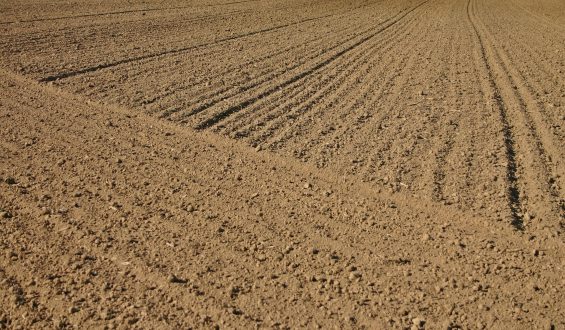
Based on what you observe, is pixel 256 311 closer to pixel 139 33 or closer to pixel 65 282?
pixel 65 282

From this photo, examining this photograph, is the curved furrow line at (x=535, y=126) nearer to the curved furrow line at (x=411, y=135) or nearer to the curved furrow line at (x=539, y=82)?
the curved furrow line at (x=539, y=82)

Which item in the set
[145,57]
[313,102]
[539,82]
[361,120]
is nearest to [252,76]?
[313,102]

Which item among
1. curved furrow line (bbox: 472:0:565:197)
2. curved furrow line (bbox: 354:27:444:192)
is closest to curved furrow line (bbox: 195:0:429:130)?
curved furrow line (bbox: 354:27:444:192)

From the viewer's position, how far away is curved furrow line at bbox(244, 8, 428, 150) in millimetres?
7309

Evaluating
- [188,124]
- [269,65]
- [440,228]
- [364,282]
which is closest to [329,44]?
[269,65]

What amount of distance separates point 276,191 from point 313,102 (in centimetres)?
336

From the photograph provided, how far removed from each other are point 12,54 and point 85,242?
27.6 ft

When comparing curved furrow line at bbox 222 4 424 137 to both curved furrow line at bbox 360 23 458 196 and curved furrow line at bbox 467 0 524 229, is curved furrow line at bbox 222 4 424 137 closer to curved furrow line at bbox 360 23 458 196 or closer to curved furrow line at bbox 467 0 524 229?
curved furrow line at bbox 360 23 458 196

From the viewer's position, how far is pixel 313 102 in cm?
876

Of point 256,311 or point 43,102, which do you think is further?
point 43,102

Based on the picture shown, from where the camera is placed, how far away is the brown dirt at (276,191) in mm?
4094

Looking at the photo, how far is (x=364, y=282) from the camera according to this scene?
14.2 feet

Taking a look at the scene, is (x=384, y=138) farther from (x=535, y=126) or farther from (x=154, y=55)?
(x=154, y=55)

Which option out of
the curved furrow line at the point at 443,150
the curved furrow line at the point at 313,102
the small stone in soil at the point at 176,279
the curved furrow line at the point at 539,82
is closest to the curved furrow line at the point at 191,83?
the curved furrow line at the point at 313,102
